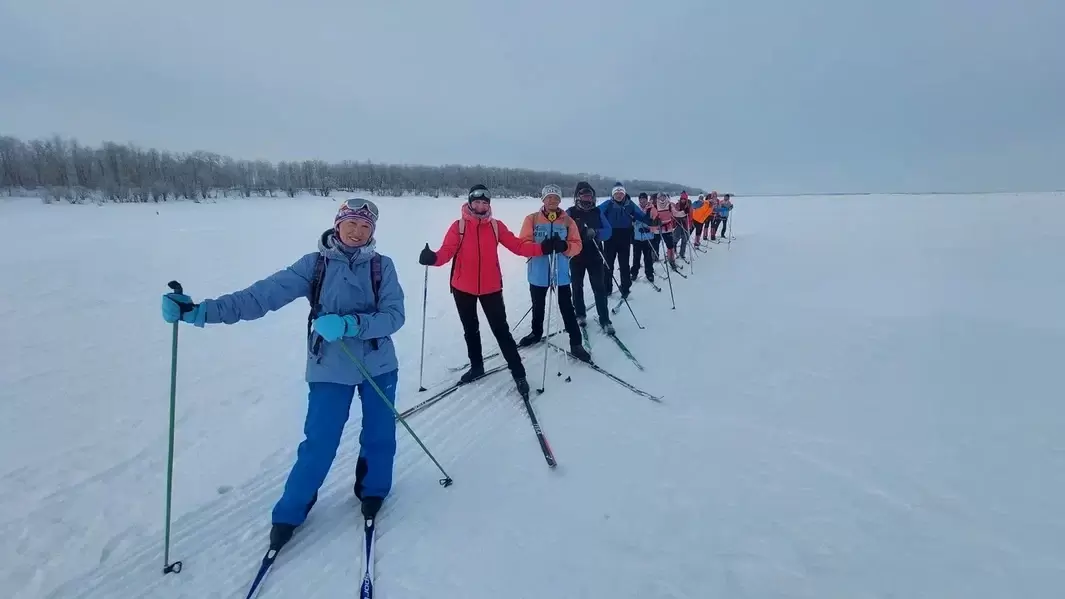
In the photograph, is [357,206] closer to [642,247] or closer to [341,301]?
[341,301]

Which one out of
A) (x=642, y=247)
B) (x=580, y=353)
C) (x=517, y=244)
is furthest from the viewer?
(x=642, y=247)

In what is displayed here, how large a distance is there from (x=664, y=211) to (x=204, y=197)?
57764 millimetres

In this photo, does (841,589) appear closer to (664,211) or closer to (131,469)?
(131,469)

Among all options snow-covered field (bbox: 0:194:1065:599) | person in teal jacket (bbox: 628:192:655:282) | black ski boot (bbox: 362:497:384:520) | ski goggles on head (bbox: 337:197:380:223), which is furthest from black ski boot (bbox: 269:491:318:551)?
person in teal jacket (bbox: 628:192:655:282)

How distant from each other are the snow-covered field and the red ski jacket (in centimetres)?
121

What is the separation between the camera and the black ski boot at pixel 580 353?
18.3ft

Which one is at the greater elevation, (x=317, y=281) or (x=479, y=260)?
(x=479, y=260)

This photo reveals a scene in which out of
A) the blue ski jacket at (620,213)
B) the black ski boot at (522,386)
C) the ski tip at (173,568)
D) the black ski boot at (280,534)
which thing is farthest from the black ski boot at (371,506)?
the blue ski jacket at (620,213)

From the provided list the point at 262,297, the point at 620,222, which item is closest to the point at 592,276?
the point at 620,222

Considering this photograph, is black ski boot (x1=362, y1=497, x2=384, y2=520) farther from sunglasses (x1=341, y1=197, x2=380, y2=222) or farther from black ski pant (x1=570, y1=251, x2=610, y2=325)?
black ski pant (x1=570, y1=251, x2=610, y2=325)

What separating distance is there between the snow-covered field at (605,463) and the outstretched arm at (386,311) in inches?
51.9

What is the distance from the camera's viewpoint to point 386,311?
294 cm

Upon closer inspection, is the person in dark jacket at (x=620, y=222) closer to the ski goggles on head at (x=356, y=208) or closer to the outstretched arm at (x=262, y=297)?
the ski goggles on head at (x=356, y=208)

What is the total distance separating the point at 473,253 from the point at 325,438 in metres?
2.35
